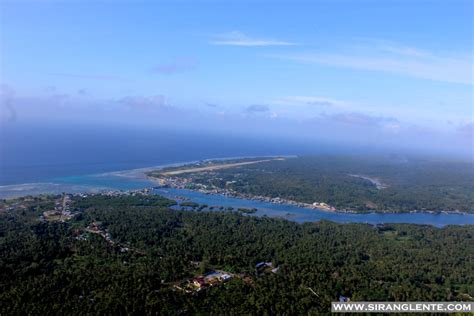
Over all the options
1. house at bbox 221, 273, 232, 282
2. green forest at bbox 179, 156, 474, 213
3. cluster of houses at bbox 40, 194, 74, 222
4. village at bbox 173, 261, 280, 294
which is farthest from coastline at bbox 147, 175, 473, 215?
house at bbox 221, 273, 232, 282

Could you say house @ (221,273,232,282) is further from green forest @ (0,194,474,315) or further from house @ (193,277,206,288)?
house @ (193,277,206,288)

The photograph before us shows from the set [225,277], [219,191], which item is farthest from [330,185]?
[225,277]

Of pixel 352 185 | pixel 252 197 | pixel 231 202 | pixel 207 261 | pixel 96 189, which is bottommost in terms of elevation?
pixel 207 261

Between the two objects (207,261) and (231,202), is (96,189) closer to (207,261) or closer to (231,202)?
(231,202)

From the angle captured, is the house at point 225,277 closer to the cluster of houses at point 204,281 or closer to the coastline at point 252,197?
the cluster of houses at point 204,281

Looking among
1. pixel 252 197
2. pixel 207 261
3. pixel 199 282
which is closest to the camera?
pixel 199 282

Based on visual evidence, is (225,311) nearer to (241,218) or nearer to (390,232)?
(241,218)
